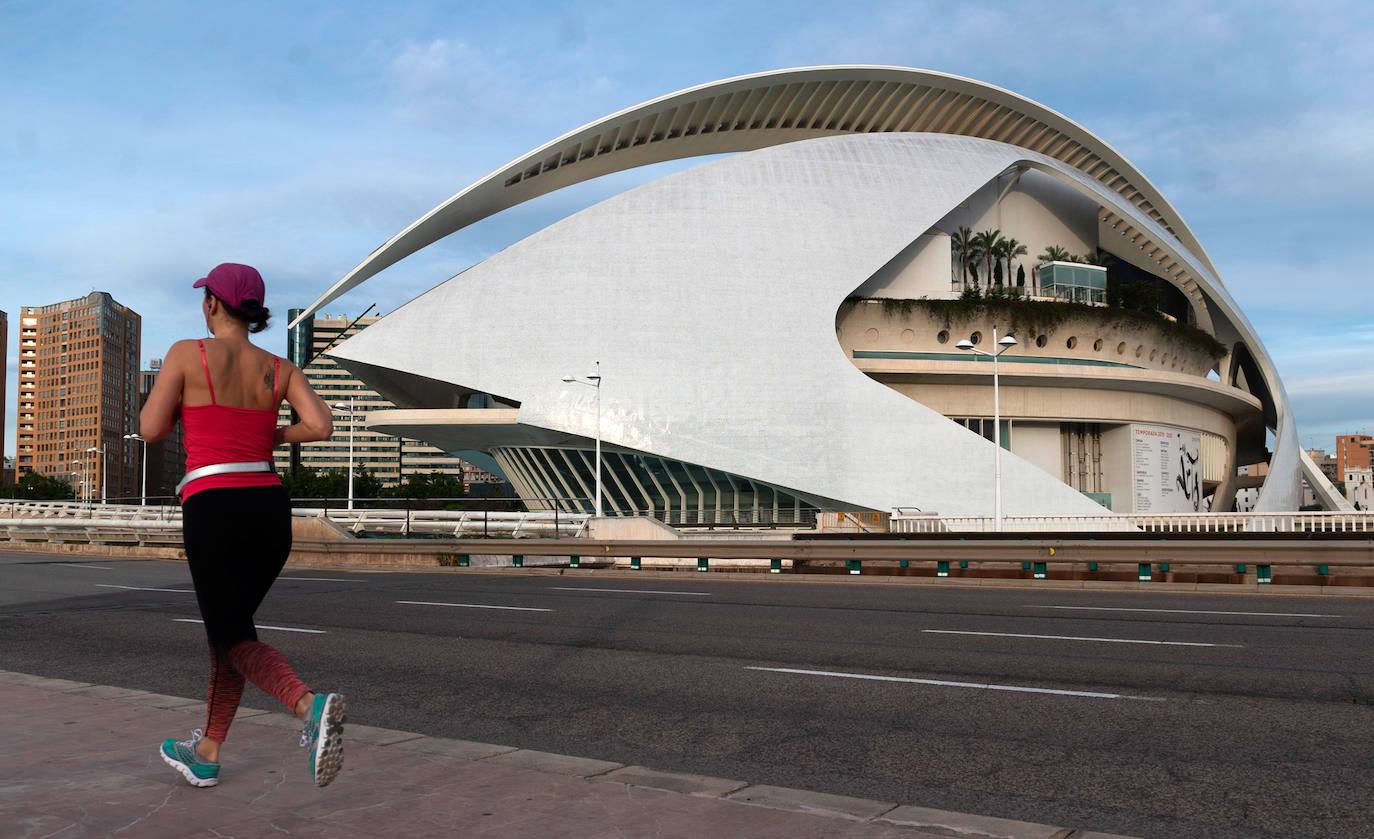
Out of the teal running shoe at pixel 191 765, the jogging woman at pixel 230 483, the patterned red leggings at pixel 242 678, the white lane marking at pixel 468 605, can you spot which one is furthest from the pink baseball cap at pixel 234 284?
the white lane marking at pixel 468 605

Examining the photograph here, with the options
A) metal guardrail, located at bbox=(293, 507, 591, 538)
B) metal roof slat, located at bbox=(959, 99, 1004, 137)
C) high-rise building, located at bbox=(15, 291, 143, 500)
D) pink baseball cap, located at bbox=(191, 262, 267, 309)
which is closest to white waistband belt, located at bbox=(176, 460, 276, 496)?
pink baseball cap, located at bbox=(191, 262, 267, 309)

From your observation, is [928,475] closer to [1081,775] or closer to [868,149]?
[868,149]

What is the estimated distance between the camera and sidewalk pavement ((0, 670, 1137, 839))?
3.69 m

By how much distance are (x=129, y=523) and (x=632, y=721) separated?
104ft

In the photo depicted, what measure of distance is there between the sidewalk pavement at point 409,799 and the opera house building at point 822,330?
30.6 m

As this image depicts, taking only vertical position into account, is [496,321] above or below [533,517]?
above

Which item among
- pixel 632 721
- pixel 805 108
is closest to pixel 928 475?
pixel 805 108

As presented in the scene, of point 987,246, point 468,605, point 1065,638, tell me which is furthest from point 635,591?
point 987,246

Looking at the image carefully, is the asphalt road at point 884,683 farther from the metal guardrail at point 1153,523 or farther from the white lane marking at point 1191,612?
the metal guardrail at point 1153,523

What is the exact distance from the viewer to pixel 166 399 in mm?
3945

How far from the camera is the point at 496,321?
38.6m

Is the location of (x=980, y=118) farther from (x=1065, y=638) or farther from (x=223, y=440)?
(x=223, y=440)

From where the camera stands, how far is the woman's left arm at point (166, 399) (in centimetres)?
393

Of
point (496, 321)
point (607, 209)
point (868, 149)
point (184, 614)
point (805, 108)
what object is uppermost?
point (805, 108)
